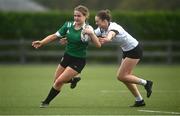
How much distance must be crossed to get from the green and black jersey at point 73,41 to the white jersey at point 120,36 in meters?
0.52

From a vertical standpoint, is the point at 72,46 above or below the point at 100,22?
below

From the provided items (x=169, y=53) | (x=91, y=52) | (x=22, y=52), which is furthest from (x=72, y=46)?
(x=91, y=52)

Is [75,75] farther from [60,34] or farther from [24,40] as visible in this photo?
[24,40]

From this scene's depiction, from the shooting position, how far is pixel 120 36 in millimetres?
14602

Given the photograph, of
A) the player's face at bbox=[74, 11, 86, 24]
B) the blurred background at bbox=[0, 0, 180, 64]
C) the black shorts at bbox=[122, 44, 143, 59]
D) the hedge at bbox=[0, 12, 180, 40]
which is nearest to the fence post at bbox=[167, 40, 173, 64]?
the blurred background at bbox=[0, 0, 180, 64]

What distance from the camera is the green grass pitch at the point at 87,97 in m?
13.6

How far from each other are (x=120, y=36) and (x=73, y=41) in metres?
0.99

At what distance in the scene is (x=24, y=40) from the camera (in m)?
38.5

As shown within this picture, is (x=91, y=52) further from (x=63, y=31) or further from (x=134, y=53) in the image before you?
(x=63, y=31)

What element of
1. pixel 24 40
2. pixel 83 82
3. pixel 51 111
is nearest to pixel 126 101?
pixel 51 111

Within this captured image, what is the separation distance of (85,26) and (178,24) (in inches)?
1033

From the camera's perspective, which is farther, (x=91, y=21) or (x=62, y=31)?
(x=91, y=21)

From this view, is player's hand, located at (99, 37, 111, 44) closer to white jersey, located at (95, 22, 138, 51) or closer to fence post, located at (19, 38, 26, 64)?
white jersey, located at (95, 22, 138, 51)

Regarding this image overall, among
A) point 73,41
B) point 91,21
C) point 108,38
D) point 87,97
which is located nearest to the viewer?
point 108,38
